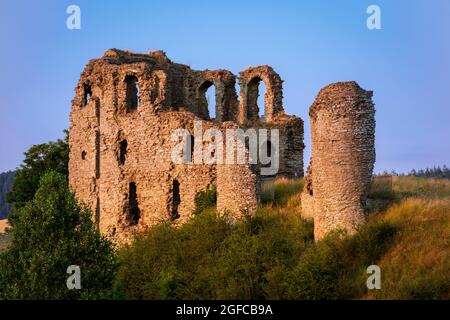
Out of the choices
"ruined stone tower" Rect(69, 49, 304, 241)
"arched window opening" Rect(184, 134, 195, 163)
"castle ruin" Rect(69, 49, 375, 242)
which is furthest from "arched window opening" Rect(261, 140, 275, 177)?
"arched window opening" Rect(184, 134, 195, 163)

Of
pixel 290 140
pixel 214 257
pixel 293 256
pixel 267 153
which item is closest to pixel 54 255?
pixel 214 257

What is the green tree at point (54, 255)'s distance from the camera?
2512 centimetres

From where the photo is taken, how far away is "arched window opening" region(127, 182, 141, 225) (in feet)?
114

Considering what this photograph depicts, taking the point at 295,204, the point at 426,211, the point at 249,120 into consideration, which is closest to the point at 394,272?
A: the point at 426,211

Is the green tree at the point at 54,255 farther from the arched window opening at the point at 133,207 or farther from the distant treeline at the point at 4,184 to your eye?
the distant treeline at the point at 4,184

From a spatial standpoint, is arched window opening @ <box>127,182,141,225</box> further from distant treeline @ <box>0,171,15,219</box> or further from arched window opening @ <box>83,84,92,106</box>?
distant treeline @ <box>0,171,15,219</box>

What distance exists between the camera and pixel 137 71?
115 feet

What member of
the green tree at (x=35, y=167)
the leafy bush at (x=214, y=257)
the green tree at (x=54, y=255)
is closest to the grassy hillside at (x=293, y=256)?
the leafy bush at (x=214, y=257)

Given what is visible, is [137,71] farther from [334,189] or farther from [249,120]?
[334,189]

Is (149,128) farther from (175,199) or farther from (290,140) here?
(290,140)

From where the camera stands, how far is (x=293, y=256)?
24516 millimetres

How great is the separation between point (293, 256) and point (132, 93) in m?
13.9

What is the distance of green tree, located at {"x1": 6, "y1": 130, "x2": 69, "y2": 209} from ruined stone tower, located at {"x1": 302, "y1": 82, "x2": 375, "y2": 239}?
889 inches
